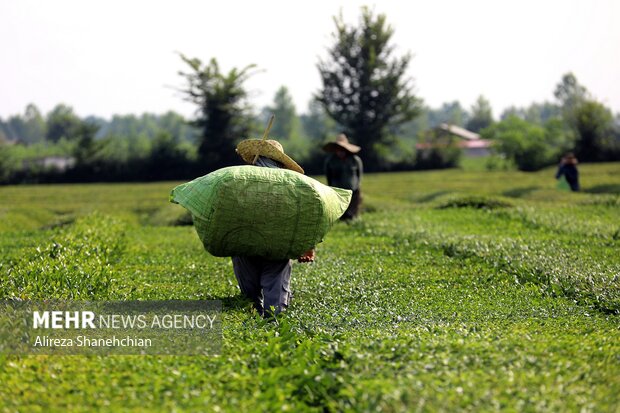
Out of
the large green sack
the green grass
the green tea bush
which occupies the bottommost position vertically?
the green grass

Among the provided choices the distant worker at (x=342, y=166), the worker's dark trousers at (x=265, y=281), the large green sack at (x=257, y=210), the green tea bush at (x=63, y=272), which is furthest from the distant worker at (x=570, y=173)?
the large green sack at (x=257, y=210)

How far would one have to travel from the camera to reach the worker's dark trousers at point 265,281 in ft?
30.9

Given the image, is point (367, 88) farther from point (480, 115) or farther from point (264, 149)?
point (480, 115)

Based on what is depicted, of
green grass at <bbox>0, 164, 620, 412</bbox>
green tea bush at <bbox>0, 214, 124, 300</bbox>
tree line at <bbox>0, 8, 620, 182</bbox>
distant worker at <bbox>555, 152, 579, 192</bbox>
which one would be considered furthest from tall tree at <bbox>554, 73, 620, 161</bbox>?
green tea bush at <bbox>0, 214, 124, 300</bbox>

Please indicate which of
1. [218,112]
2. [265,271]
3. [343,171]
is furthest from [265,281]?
[218,112]

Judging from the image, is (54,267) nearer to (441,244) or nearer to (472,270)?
(472,270)

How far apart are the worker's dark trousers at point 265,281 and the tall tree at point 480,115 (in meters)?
118

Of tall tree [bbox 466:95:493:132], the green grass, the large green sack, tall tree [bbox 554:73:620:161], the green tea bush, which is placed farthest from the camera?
tall tree [bbox 466:95:493:132]

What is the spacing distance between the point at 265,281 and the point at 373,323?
5.44 ft

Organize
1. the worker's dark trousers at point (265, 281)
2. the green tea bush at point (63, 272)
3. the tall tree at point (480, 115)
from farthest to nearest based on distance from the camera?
the tall tree at point (480, 115), the worker's dark trousers at point (265, 281), the green tea bush at point (63, 272)

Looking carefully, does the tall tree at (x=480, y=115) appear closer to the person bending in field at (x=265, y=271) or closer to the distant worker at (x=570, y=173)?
the distant worker at (x=570, y=173)

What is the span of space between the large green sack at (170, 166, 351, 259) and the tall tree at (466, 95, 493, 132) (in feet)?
390

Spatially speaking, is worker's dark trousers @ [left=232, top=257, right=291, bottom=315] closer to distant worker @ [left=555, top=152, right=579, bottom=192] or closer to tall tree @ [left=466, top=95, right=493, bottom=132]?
distant worker @ [left=555, top=152, right=579, bottom=192]

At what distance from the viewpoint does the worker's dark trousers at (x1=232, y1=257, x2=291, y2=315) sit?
941 centimetres
